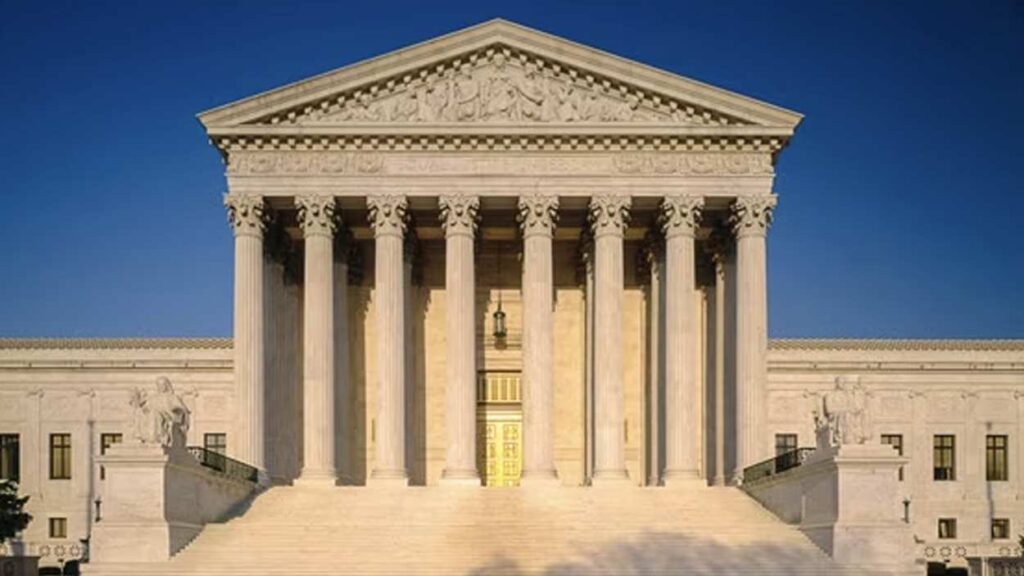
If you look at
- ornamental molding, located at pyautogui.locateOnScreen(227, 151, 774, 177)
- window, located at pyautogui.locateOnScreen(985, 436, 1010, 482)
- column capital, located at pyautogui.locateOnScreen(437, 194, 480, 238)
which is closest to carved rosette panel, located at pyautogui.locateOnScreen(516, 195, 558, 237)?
ornamental molding, located at pyautogui.locateOnScreen(227, 151, 774, 177)

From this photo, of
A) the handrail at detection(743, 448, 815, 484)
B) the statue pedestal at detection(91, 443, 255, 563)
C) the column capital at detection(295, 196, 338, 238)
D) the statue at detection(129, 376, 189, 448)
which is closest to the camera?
the statue pedestal at detection(91, 443, 255, 563)

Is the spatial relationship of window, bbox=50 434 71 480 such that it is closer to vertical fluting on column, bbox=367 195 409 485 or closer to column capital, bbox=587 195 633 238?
vertical fluting on column, bbox=367 195 409 485

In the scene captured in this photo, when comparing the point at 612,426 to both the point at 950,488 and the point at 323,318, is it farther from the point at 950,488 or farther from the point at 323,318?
the point at 950,488

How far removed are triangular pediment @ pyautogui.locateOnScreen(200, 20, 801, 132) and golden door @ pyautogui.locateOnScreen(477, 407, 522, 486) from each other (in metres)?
13.8

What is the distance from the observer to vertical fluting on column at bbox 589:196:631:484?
43.2 meters

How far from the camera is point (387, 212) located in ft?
143

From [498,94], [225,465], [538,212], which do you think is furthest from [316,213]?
[225,465]

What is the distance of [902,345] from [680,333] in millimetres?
20586

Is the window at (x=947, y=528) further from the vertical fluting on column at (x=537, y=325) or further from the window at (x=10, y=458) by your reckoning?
the window at (x=10, y=458)

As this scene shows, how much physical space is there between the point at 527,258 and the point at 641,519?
10.7 metres

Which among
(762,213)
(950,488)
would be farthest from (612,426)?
(950,488)

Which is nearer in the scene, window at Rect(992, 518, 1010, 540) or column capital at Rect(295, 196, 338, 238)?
column capital at Rect(295, 196, 338, 238)

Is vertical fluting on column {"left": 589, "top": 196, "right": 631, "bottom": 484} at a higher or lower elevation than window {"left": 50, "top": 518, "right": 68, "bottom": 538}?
higher

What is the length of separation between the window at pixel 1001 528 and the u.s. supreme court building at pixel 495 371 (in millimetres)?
294
